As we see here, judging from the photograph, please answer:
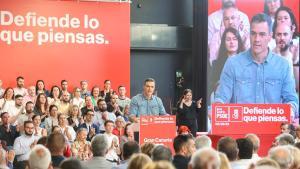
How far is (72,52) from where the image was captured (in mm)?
15266

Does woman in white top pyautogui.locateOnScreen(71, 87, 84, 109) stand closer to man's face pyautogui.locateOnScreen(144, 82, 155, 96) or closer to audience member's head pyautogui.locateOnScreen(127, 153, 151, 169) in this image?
man's face pyautogui.locateOnScreen(144, 82, 155, 96)

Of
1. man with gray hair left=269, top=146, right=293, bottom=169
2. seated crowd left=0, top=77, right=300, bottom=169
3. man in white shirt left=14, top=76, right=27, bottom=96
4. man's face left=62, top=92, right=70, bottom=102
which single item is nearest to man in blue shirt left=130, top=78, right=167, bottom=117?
seated crowd left=0, top=77, right=300, bottom=169

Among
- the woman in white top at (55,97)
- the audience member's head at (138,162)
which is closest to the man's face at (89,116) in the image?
the woman in white top at (55,97)

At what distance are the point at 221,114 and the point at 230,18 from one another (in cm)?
659

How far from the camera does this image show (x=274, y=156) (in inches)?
223

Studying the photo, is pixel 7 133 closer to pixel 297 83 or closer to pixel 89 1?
pixel 89 1

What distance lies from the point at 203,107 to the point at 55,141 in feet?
34.8

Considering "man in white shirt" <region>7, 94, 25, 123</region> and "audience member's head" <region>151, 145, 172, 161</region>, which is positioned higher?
"man in white shirt" <region>7, 94, 25, 123</region>

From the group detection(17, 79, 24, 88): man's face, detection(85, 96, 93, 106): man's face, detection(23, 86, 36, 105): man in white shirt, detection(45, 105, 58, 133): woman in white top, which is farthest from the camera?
detection(17, 79, 24, 88): man's face

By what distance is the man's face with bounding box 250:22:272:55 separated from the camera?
17.1 meters

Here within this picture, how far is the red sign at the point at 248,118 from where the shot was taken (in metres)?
10.7

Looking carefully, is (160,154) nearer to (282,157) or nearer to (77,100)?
(282,157)

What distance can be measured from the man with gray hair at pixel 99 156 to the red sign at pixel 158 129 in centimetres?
325

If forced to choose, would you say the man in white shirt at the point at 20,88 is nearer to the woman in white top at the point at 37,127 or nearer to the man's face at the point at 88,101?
the man's face at the point at 88,101
